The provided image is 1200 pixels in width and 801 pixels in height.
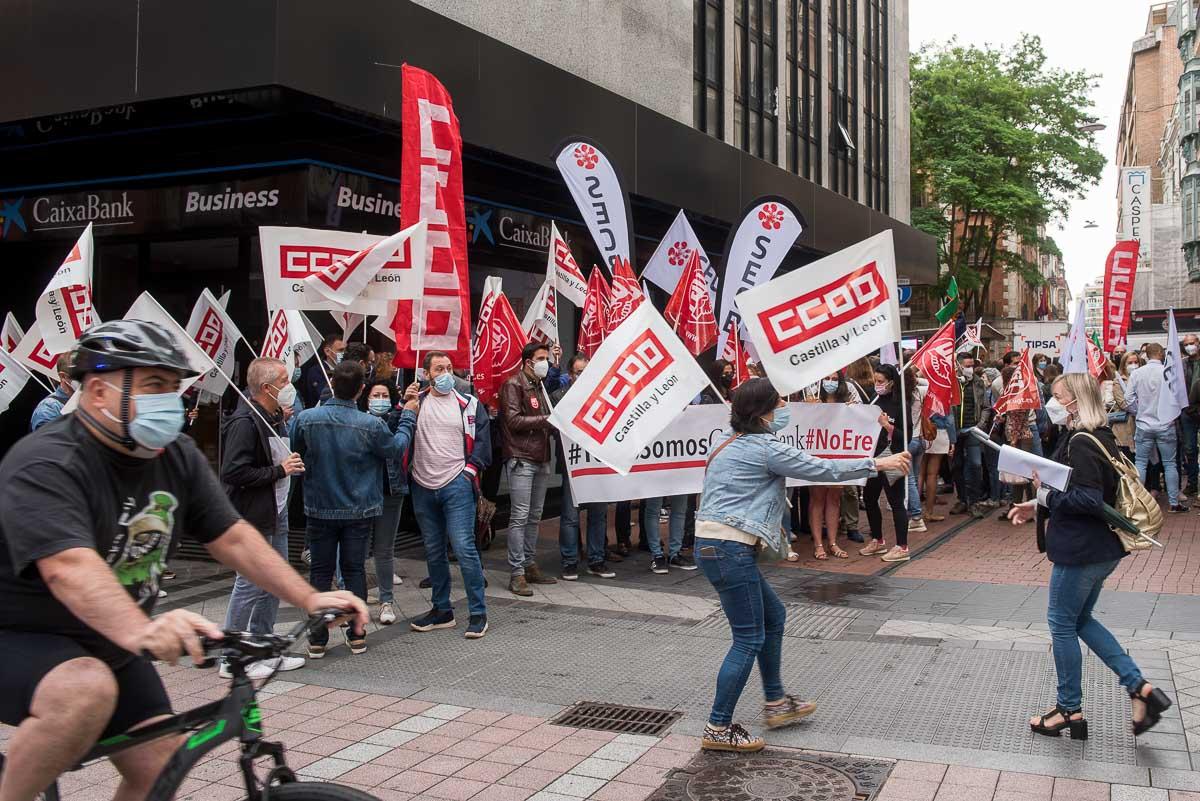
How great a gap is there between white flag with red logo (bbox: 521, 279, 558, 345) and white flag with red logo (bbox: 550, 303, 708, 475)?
2.96m

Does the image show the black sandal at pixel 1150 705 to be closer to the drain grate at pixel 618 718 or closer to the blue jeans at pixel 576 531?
the drain grate at pixel 618 718

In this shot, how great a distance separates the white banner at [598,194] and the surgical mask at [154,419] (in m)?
7.87

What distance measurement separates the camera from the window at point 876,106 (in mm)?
26188

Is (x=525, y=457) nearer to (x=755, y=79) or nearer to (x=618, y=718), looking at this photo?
(x=618, y=718)

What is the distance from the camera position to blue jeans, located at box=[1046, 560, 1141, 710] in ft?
17.3

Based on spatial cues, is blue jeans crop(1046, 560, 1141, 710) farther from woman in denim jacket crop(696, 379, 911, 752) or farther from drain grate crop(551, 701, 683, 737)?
drain grate crop(551, 701, 683, 737)

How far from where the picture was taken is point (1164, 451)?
1323 cm

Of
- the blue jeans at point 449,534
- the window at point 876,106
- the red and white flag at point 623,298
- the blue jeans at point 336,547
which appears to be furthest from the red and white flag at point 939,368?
the window at point 876,106

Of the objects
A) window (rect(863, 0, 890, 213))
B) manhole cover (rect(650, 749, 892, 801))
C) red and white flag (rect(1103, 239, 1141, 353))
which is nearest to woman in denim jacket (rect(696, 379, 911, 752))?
manhole cover (rect(650, 749, 892, 801))

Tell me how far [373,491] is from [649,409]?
1956mm

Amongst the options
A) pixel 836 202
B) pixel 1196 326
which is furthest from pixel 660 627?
pixel 1196 326

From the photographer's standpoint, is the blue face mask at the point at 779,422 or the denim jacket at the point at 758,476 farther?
the blue face mask at the point at 779,422

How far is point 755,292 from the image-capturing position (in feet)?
25.6

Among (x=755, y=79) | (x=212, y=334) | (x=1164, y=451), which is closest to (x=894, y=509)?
(x=1164, y=451)
